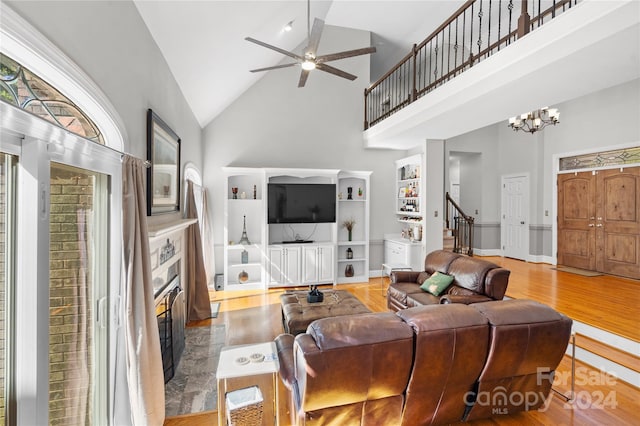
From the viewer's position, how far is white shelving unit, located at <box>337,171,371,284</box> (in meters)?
6.34

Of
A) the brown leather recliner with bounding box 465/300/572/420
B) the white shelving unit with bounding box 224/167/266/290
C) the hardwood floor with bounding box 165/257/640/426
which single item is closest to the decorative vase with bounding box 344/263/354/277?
the hardwood floor with bounding box 165/257/640/426

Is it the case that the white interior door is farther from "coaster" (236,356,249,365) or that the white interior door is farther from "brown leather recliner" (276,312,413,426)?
"coaster" (236,356,249,365)

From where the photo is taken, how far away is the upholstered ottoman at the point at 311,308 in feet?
10.3

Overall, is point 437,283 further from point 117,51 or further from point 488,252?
point 488,252

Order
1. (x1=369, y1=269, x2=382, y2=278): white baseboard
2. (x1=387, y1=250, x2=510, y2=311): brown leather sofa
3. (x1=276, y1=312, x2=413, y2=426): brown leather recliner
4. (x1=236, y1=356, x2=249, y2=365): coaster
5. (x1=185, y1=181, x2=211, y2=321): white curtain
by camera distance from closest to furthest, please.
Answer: (x1=276, y1=312, x2=413, y2=426): brown leather recliner, (x1=236, y1=356, x2=249, y2=365): coaster, (x1=387, y1=250, x2=510, y2=311): brown leather sofa, (x1=185, y1=181, x2=211, y2=321): white curtain, (x1=369, y1=269, x2=382, y2=278): white baseboard

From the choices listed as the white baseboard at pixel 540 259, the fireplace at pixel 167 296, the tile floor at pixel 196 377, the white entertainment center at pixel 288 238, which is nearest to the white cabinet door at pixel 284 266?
the white entertainment center at pixel 288 238

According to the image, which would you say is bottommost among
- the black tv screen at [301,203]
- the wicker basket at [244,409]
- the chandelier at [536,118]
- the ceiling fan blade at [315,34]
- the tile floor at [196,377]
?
the tile floor at [196,377]

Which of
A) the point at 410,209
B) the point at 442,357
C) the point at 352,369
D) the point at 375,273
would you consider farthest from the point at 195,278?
the point at 410,209

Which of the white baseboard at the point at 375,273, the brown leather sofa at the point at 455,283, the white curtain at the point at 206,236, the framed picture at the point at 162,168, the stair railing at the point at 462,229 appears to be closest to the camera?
the framed picture at the point at 162,168

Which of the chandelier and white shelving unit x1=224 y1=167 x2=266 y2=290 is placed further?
the chandelier

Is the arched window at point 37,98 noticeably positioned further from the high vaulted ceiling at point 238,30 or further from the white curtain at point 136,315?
the high vaulted ceiling at point 238,30

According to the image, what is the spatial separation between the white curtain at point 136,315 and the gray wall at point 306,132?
399 cm

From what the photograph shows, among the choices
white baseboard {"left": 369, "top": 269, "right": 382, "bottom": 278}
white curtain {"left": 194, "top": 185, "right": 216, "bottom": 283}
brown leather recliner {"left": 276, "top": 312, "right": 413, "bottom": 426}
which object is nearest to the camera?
brown leather recliner {"left": 276, "top": 312, "right": 413, "bottom": 426}

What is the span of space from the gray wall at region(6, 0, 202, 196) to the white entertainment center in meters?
2.81
